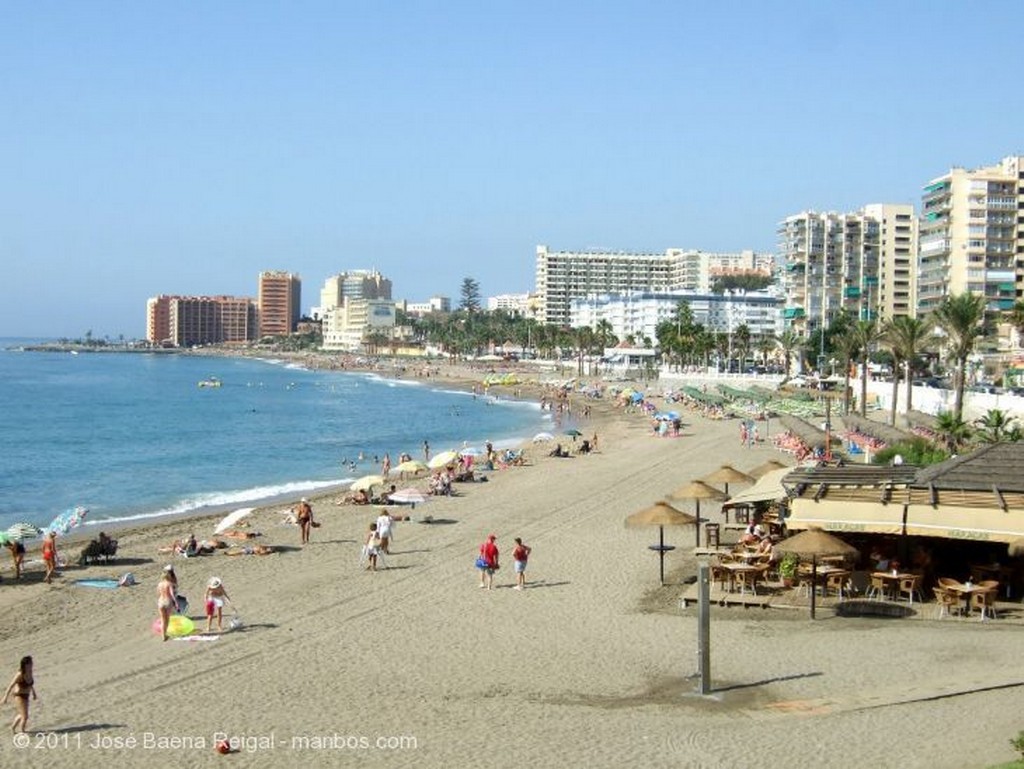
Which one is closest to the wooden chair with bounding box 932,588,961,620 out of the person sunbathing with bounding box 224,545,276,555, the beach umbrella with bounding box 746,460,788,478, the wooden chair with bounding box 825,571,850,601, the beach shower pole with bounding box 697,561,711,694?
the wooden chair with bounding box 825,571,850,601

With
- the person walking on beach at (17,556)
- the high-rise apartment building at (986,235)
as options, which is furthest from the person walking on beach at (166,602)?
A: the high-rise apartment building at (986,235)

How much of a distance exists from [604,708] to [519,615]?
4.66 m

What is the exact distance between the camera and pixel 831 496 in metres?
16.8

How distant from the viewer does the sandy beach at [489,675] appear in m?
10.7

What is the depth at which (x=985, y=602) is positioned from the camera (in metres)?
15.1

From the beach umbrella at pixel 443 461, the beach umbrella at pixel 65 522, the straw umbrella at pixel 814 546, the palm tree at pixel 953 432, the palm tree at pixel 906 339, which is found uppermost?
the palm tree at pixel 906 339

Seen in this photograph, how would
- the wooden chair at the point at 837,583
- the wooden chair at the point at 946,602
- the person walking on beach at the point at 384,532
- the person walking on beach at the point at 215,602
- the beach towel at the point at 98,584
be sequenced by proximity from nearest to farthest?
the wooden chair at the point at 946,602, the person walking on beach at the point at 215,602, the wooden chair at the point at 837,583, the beach towel at the point at 98,584, the person walking on beach at the point at 384,532

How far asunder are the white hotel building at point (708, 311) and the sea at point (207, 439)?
4316cm

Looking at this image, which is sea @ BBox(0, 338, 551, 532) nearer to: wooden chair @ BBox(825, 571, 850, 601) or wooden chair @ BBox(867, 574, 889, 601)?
wooden chair @ BBox(825, 571, 850, 601)

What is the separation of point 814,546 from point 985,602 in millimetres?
2442

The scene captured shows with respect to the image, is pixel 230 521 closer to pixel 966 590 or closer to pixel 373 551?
pixel 373 551

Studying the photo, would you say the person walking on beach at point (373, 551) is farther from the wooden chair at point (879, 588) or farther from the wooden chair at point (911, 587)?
the wooden chair at point (911, 587)

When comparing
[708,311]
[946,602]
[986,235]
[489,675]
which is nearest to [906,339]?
[946,602]

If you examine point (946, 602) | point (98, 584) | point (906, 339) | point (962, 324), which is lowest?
point (98, 584)
